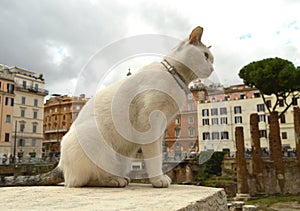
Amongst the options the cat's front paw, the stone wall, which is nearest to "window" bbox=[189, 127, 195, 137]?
the cat's front paw

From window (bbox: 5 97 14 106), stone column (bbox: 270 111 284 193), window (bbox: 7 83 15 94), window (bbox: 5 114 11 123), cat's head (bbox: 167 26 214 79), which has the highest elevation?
window (bbox: 7 83 15 94)

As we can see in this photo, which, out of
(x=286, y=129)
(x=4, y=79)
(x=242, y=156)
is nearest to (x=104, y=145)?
(x=242, y=156)

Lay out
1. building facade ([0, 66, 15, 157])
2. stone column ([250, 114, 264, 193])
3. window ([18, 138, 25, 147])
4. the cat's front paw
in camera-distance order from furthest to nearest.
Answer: window ([18, 138, 25, 147])
building facade ([0, 66, 15, 157])
stone column ([250, 114, 264, 193])
the cat's front paw

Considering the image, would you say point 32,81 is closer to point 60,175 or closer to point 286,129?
point 286,129

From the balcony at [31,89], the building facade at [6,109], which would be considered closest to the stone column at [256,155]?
the building facade at [6,109]

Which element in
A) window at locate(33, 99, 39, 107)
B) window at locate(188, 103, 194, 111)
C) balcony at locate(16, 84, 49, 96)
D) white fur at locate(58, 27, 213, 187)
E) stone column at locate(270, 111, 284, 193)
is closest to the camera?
white fur at locate(58, 27, 213, 187)

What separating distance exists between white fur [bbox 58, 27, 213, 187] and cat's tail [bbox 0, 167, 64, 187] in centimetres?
10

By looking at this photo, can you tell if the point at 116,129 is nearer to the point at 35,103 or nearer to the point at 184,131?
the point at 184,131

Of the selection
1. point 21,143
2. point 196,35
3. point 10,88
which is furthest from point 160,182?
point 21,143

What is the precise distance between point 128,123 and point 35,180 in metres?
0.94

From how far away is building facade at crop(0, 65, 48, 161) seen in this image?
27.5 m

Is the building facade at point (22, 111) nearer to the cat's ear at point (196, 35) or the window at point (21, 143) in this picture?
the window at point (21, 143)

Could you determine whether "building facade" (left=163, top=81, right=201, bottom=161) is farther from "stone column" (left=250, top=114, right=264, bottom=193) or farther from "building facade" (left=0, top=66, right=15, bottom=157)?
"building facade" (left=0, top=66, right=15, bottom=157)

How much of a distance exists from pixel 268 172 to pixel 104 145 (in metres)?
17.3
